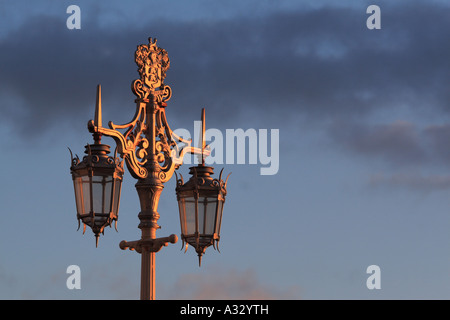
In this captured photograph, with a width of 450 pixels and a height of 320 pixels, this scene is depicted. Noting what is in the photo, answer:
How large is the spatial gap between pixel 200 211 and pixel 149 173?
1177mm

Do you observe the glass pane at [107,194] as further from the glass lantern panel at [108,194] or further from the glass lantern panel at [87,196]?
the glass lantern panel at [87,196]

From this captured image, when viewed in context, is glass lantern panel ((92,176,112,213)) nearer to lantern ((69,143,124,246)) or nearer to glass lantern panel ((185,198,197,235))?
lantern ((69,143,124,246))

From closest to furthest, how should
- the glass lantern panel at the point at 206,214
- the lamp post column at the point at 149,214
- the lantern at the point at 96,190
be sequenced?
the lantern at the point at 96,190 < the lamp post column at the point at 149,214 < the glass lantern panel at the point at 206,214

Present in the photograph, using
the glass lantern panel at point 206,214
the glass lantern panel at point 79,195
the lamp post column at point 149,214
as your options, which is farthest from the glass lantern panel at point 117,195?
the glass lantern panel at point 206,214

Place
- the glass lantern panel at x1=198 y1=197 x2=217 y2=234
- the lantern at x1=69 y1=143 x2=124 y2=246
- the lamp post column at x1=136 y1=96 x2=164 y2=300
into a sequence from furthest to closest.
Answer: the glass lantern panel at x1=198 y1=197 x2=217 y2=234 → the lamp post column at x1=136 y1=96 x2=164 y2=300 → the lantern at x1=69 y1=143 x2=124 y2=246

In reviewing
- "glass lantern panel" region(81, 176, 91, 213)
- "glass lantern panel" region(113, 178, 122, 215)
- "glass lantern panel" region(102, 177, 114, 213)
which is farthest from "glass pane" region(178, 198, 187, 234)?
"glass lantern panel" region(81, 176, 91, 213)

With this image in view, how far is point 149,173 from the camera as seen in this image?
32031 mm

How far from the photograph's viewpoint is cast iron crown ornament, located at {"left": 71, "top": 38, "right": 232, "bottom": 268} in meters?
30.9

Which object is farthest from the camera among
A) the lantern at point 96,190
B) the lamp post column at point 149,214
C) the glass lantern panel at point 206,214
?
the glass lantern panel at point 206,214

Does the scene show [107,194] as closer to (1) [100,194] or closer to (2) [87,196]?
(1) [100,194]

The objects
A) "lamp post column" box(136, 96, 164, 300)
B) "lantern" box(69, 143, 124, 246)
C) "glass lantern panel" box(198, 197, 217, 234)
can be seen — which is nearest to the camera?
"lantern" box(69, 143, 124, 246)

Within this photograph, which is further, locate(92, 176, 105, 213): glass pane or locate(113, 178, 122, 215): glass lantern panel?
locate(113, 178, 122, 215): glass lantern panel

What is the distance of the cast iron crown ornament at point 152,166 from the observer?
101ft

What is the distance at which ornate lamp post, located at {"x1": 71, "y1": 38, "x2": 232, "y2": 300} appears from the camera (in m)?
30.8
